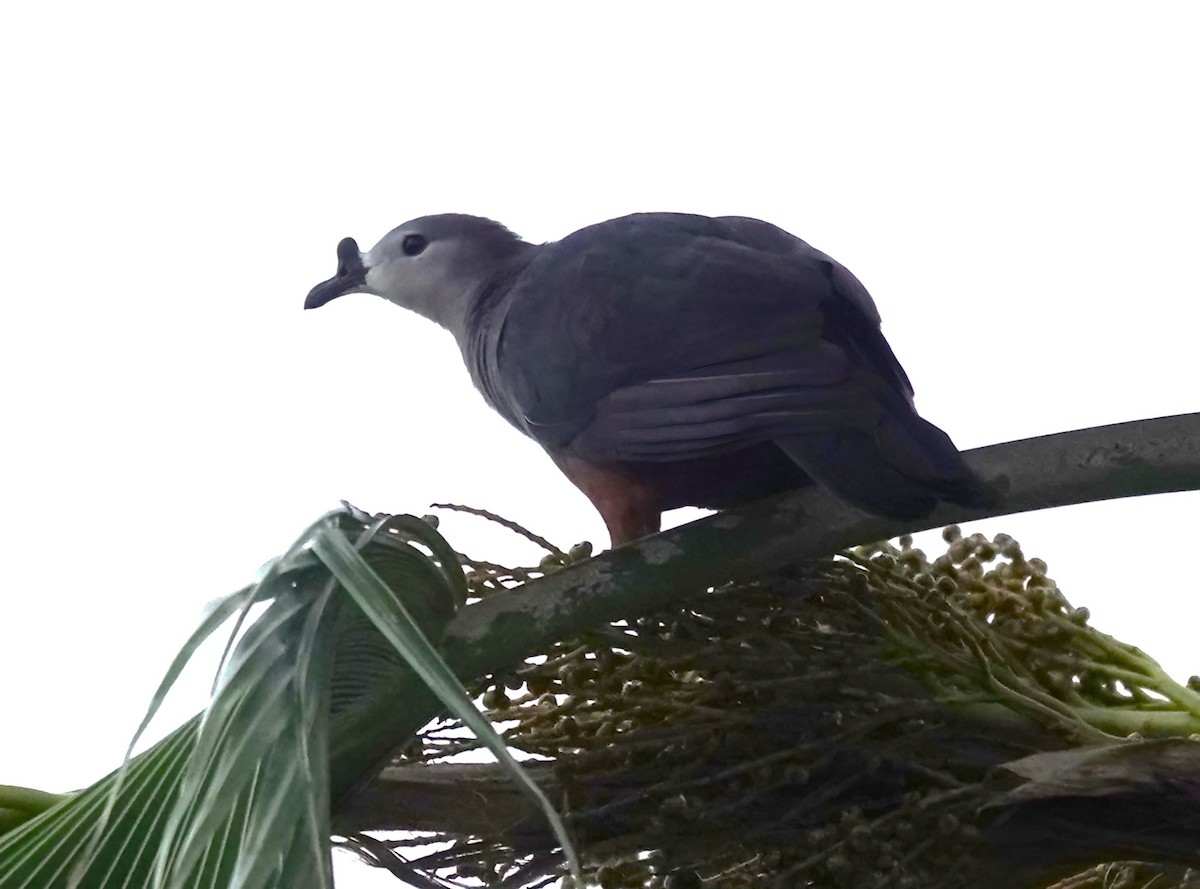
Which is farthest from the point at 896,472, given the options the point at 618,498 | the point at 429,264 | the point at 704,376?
the point at 429,264

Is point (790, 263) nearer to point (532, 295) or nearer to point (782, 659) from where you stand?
point (532, 295)

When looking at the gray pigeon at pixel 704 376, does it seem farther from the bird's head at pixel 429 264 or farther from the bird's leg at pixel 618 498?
the bird's head at pixel 429 264

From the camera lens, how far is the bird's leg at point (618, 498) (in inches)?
50.7

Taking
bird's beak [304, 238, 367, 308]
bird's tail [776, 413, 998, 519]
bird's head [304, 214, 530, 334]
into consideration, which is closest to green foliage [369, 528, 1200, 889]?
bird's tail [776, 413, 998, 519]

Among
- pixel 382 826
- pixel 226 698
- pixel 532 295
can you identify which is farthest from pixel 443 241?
pixel 226 698

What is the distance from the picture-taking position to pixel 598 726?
106cm

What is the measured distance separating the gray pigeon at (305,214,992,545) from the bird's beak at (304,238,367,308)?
1.47 feet

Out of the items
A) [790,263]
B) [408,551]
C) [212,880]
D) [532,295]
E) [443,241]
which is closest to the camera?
[212,880]

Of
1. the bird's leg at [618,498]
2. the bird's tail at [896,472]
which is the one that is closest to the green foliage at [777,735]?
the bird's tail at [896,472]

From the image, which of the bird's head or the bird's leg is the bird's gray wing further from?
the bird's head

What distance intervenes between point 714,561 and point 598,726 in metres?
0.17

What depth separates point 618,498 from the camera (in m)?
1.30

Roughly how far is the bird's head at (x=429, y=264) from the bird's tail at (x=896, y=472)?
819 millimetres

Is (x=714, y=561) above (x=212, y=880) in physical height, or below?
above
